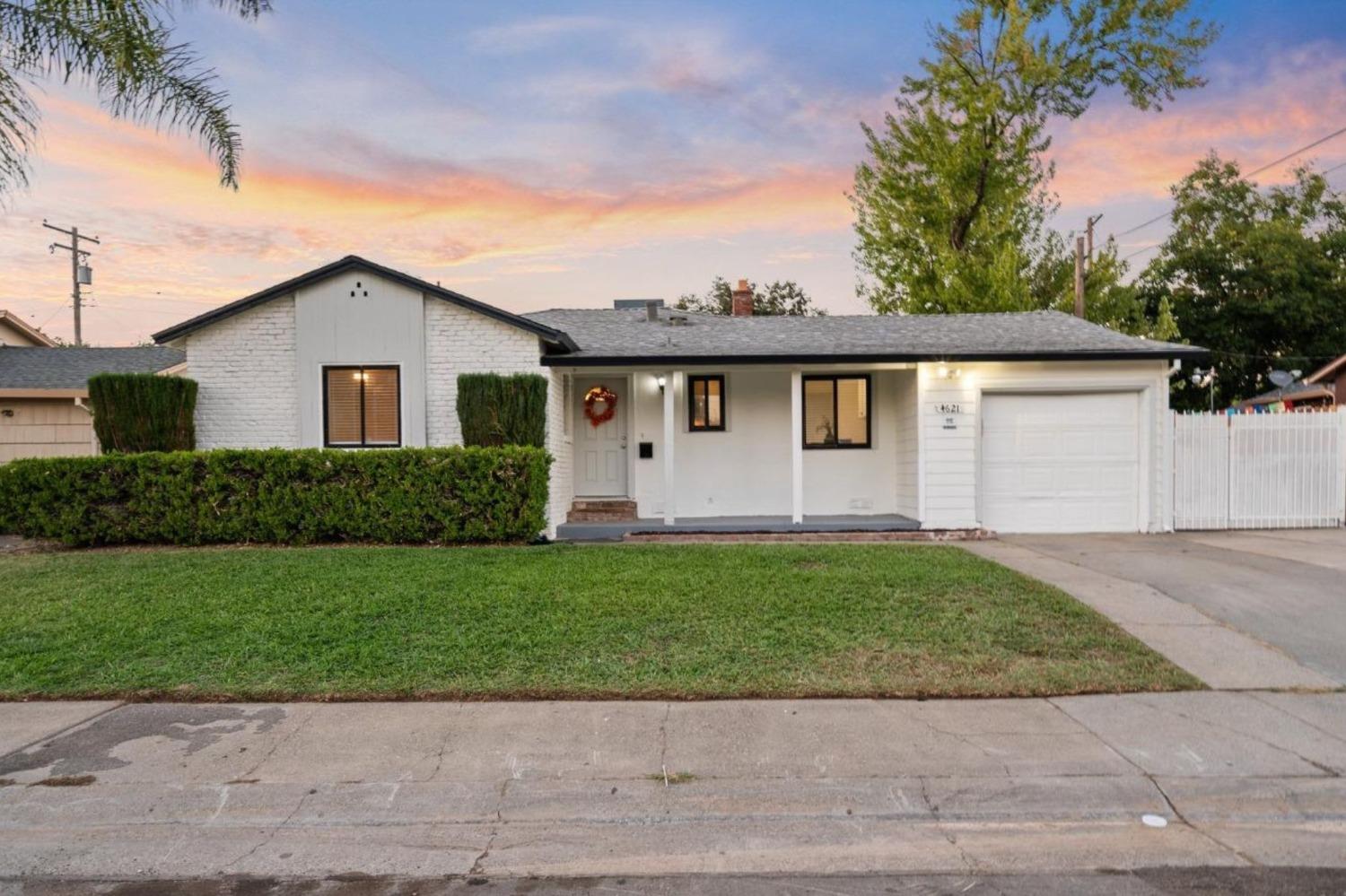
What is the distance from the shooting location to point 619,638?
656 centimetres

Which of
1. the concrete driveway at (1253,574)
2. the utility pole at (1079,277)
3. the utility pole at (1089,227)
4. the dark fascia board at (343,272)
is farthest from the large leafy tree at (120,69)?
the utility pole at (1089,227)

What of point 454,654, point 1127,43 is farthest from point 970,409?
point 1127,43

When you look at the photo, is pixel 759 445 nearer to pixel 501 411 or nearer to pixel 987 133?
pixel 501 411

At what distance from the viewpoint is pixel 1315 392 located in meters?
27.9

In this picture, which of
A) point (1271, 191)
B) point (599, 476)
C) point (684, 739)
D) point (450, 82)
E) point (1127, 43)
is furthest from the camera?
point (1271, 191)

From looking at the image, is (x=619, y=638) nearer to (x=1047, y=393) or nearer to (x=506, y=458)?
(x=506, y=458)

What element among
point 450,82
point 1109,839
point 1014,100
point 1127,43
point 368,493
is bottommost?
point 1109,839

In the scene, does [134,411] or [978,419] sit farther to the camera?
[978,419]

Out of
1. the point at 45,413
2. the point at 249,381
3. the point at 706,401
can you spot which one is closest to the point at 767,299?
the point at 706,401

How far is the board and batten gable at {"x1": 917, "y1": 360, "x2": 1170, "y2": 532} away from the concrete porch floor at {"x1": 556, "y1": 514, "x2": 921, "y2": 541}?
735mm

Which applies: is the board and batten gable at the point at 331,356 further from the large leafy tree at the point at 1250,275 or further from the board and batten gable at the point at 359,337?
the large leafy tree at the point at 1250,275

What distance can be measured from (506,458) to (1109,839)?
29.6ft

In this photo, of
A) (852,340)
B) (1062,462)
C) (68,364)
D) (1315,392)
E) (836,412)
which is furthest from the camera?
(1315,392)

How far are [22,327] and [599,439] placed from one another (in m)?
16.2
